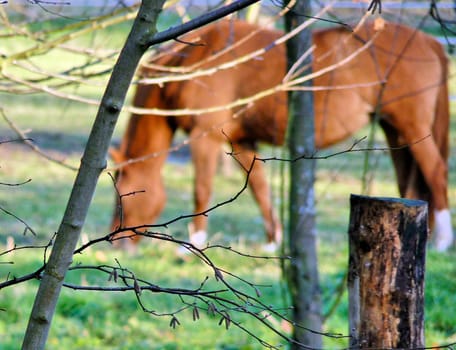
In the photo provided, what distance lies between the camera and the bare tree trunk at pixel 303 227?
14.1 ft

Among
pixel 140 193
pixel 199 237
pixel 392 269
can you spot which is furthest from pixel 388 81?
pixel 392 269

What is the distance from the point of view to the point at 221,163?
1327 centimetres

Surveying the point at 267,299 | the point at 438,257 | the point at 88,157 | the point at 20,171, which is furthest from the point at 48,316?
the point at 20,171

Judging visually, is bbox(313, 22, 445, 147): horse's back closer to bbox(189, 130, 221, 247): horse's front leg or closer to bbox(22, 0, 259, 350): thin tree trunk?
bbox(189, 130, 221, 247): horse's front leg

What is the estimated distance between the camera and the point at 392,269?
115 inches

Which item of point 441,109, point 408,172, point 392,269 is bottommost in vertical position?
→ point 392,269

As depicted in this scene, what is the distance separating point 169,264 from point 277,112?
1785 millimetres

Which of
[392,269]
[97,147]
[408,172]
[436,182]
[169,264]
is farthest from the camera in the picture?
[408,172]

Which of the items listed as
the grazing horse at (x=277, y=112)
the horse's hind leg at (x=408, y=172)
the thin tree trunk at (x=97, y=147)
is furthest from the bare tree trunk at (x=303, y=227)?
the horse's hind leg at (x=408, y=172)

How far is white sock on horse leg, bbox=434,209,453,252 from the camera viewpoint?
8227 millimetres

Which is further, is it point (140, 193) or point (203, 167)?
point (140, 193)

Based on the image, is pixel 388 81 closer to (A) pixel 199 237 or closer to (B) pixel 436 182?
(B) pixel 436 182

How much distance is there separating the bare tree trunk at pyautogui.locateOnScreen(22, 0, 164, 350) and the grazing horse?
18.8ft

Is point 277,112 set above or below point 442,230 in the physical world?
above
